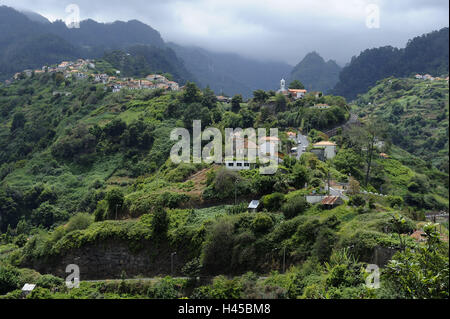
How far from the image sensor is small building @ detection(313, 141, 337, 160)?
99.0ft

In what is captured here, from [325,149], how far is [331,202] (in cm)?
1195

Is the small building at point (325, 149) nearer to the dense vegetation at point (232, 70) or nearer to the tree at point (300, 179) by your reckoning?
the tree at point (300, 179)

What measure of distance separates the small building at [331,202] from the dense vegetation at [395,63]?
76.4 metres

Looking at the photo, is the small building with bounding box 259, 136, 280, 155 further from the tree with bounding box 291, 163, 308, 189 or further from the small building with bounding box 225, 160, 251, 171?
the tree with bounding box 291, 163, 308, 189

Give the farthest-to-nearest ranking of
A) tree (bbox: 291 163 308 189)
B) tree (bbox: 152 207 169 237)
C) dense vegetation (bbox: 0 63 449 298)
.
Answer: tree (bbox: 291 163 308 189), tree (bbox: 152 207 169 237), dense vegetation (bbox: 0 63 449 298)

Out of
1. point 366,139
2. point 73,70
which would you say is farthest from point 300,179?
point 73,70

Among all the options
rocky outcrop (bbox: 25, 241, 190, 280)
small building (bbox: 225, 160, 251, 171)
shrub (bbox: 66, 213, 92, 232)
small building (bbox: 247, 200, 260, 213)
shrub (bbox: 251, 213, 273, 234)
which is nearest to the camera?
shrub (bbox: 251, 213, 273, 234)

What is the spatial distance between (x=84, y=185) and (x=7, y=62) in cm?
9843

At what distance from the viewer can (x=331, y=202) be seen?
753 inches

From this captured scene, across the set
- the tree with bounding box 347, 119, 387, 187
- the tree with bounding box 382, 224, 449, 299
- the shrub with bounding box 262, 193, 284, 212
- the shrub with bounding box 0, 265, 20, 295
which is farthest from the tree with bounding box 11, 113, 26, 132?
the tree with bounding box 382, 224, 449, 299

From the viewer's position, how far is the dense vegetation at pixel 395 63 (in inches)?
3595

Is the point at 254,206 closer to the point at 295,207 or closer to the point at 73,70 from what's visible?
the point at 295,207

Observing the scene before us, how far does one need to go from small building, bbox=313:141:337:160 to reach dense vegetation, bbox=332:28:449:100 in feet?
214
